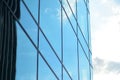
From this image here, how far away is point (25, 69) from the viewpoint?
39.7 ft

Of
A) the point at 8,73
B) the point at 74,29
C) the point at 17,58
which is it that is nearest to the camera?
the point at 8,73

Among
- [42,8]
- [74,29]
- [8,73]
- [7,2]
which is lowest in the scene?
[8,73]

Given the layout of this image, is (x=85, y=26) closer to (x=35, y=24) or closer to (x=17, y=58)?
(x=35, y=24)

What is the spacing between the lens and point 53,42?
611 inches

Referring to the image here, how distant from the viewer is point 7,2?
11227mm

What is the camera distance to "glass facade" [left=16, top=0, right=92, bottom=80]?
12383 mm

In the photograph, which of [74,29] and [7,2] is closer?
[7,2]

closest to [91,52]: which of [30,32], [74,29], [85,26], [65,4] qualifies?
[85,26]

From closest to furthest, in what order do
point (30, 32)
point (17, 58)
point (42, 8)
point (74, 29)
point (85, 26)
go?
point (17, 58) < point (30, 32) < point (42, 8) < point (74, 29) < point (85, 26)

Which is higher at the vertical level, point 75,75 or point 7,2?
point 75,75

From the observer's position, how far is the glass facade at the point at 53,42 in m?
12.4

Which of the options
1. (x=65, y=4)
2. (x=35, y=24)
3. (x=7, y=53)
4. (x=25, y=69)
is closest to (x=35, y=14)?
→ (x=35, y=24)

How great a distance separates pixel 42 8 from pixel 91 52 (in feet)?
32.1

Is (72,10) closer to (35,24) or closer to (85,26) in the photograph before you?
(85,26)
